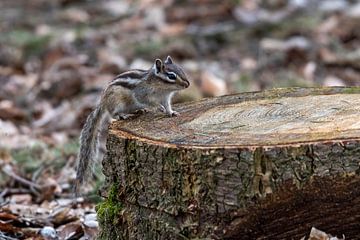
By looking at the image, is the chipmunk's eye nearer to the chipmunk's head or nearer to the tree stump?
the chipmunk's head

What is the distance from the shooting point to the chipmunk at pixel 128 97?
4730 mm

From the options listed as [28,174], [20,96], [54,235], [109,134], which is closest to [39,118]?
[20,96]

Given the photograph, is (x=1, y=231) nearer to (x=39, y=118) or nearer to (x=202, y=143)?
(x=202, y=143)

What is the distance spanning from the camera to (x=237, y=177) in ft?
11.9

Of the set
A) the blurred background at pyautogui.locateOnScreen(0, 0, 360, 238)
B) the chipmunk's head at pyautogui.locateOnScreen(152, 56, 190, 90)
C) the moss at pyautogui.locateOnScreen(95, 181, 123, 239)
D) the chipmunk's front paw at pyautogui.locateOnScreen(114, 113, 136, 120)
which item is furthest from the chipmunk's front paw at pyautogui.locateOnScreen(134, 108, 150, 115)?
the blurred background at pyautogui.locateOnScreen(0, 0, 360, 238)

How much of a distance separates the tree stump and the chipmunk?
597 mm

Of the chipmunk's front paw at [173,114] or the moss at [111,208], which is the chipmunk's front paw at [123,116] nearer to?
the chipmunk's front paw at [173,114]

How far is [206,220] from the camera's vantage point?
373 centimetres

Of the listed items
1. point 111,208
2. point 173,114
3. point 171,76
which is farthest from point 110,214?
point 171,76

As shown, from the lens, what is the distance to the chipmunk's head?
473cm

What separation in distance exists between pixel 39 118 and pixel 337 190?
5.10 metres

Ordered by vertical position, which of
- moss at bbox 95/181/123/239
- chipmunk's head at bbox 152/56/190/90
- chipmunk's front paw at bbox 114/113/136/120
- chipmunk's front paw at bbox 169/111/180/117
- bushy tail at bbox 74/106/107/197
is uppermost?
chipmunk's head at bbox 152/56/190/90

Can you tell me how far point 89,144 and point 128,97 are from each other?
34 cm

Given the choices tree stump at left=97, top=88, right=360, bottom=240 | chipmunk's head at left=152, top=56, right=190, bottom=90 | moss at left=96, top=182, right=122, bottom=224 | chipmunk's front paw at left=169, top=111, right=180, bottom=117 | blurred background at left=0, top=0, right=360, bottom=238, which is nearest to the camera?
tree stump at left=97, top=88, right=360, bottom=240
